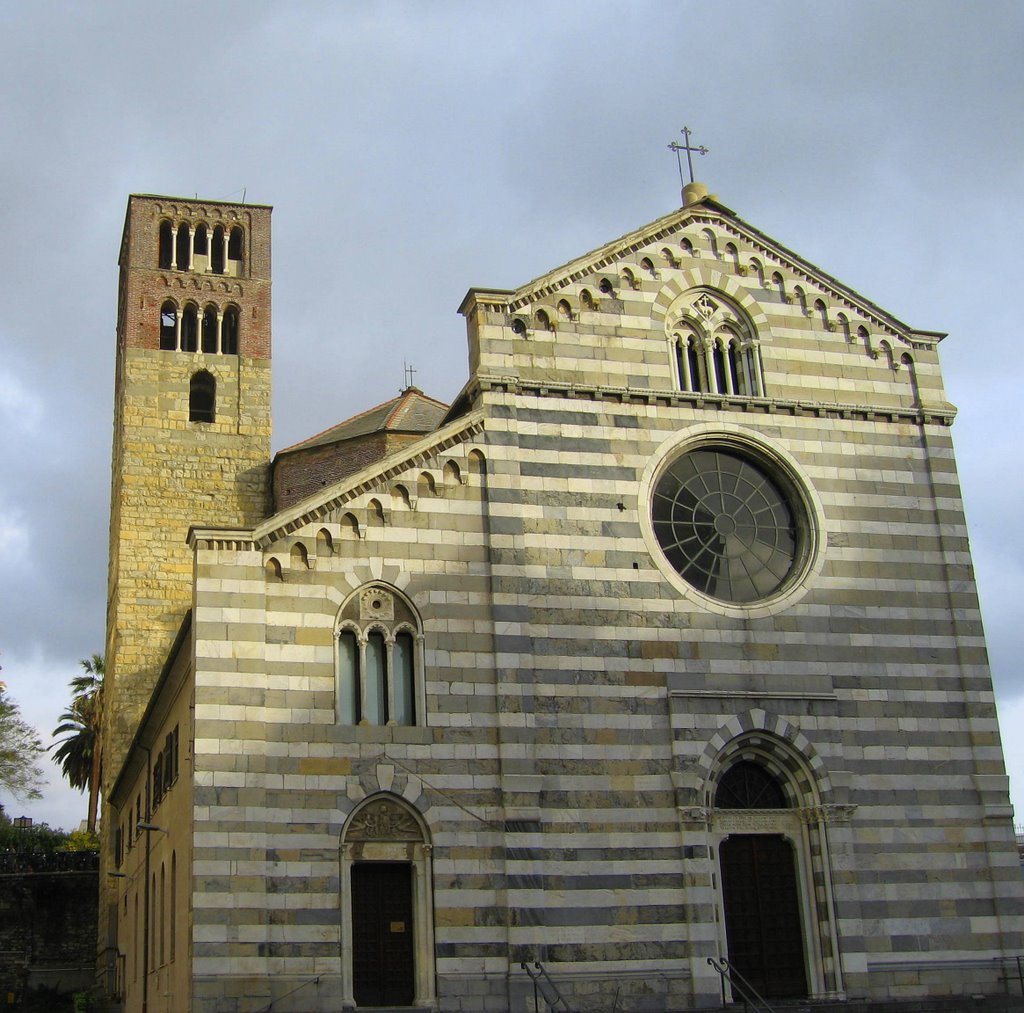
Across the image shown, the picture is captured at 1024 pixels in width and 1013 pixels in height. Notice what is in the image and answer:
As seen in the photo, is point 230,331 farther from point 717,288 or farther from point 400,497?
point 400,497

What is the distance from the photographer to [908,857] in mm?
22922

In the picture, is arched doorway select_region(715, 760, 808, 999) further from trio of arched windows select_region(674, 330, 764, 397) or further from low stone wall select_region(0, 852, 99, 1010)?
low stone wall select_region(0, 852, 99, 1010)

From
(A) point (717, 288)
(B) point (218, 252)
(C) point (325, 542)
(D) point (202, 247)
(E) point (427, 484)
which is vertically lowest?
(C) point (325, 542)

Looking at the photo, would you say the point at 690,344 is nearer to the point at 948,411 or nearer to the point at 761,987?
the point at 948,411

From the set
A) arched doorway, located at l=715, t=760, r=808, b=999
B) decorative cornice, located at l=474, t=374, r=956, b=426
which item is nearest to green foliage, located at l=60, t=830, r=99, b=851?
decorative cornice, located at l=474, t=374, r=956, b=426

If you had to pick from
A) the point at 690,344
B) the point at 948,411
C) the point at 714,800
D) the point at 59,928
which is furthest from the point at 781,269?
the point at 59,928

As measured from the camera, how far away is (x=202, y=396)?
144ft

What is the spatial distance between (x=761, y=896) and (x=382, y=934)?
20.7ft

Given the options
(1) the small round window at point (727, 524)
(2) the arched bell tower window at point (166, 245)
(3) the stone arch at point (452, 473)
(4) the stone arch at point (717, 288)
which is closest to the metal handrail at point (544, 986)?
(1) the small round window at point (727, 524)

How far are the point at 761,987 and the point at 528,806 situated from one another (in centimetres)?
478

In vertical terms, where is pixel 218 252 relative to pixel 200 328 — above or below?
above

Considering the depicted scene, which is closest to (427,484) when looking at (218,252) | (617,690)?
(617,690)

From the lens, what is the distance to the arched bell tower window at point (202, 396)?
141 feet

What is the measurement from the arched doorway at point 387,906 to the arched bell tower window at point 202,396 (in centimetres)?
2419
